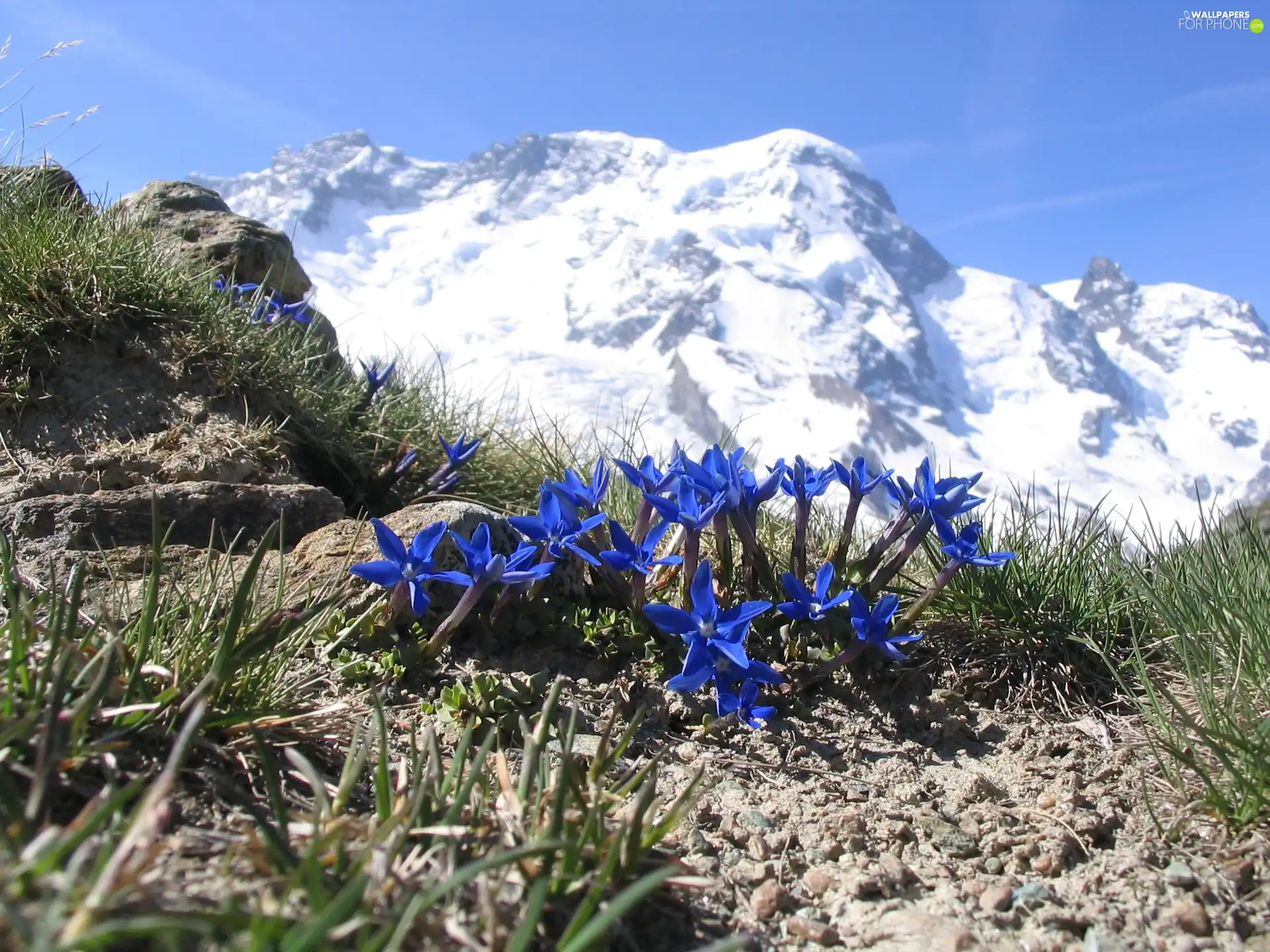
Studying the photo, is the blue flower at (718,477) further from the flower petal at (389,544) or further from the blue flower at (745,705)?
the flower petal at (389,544)

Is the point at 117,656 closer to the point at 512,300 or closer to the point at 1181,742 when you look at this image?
the point at 1181,742

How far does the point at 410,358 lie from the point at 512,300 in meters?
194

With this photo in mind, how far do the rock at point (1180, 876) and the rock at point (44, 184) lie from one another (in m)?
5.19

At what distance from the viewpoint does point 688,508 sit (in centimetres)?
248

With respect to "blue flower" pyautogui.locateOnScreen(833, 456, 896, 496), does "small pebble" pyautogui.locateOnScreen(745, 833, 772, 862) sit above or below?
below

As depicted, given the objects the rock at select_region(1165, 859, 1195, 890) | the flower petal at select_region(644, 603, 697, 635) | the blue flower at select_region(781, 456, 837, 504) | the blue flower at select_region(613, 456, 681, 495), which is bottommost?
the rock at select_region(1165, 859, 1195, 890)

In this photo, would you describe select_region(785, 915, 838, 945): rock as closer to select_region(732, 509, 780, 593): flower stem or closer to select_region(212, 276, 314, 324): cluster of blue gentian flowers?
select_region(732, 509, 780, 593): flower stem

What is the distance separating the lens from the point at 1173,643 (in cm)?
246

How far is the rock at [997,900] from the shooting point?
1.72m

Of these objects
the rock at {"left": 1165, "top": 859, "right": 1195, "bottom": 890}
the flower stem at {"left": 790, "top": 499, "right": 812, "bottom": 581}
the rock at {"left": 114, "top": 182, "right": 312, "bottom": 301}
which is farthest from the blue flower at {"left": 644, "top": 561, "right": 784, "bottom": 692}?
the rock at {"left": 114, "top": 182, "right": 312, "bottom": 301}

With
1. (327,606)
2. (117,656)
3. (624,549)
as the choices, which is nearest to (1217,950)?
(624,549)

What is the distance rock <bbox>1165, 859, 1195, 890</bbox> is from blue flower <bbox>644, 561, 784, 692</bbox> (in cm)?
86

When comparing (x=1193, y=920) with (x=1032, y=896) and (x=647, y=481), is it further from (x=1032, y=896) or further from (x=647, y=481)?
(x=647, y=481)

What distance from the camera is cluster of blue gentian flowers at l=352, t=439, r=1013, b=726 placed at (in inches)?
83.3
